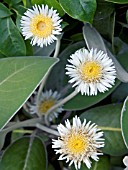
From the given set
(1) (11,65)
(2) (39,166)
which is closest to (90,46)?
(1) (11,65)

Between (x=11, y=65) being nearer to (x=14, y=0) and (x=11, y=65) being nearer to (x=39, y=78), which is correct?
(x=39, y=78)

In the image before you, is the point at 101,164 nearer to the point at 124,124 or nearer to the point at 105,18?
the point at 124,124

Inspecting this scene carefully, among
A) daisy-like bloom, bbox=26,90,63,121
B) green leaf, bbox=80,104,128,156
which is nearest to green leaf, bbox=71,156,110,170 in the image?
green leaf, bbox=80,104,128,156

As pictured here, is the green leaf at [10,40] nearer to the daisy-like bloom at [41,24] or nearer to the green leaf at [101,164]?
the daisy-like bloom at [41,24]

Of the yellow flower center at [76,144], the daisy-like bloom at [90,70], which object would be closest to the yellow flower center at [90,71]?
the daisy-like bloom at [90,70]

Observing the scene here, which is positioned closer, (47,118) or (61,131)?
(61,131)

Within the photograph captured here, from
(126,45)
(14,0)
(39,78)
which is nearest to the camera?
(39,78)

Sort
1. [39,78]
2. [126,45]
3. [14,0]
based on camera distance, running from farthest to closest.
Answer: [126,45], [14,0], [39,78]
